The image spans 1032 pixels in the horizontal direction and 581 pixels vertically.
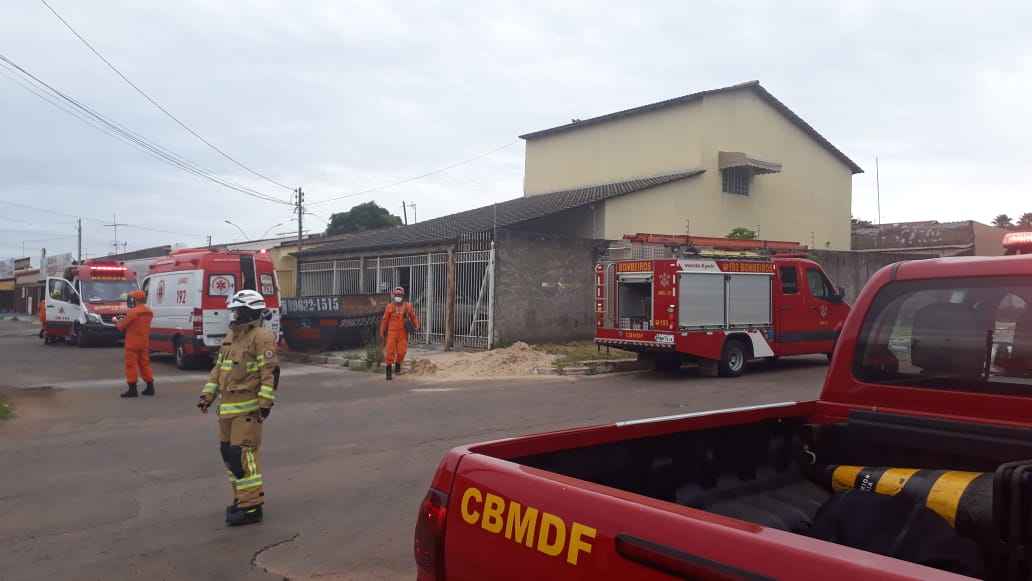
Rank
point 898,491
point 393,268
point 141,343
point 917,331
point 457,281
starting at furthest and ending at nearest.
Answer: point 393,268 → point 457,281 → point 141,343 → point 917,331 → point 898,491

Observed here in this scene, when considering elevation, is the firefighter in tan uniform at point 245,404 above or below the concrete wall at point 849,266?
below

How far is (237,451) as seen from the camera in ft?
18.9

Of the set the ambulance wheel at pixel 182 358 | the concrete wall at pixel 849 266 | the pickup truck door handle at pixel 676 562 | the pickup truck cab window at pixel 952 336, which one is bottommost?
the ambulance wheel at pixel 182 358

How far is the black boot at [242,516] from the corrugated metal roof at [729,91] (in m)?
26.0

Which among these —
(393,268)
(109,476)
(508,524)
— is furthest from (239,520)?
(393,268)

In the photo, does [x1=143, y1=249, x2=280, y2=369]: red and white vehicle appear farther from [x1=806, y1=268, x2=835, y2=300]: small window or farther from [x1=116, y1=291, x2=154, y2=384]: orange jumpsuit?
[x1=806, y1=268, x2=835, y2=300]: small window

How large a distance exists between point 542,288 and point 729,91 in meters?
14.9

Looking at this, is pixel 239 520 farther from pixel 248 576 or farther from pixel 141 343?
pixel 141 343

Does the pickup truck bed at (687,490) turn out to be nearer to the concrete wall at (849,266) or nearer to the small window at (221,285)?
the small window at (221,285)

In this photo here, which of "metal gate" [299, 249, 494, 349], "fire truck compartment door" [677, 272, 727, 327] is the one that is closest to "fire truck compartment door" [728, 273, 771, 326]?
"fire truck compartment door" [677, 272, 727, 327]

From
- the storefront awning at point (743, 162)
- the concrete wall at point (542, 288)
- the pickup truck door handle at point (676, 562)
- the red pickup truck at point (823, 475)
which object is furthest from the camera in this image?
the storefront awning at point (743, 162)

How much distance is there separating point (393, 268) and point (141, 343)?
10202mm

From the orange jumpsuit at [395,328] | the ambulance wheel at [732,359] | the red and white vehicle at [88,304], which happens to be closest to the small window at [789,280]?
the ambulance wheel at [732,359]

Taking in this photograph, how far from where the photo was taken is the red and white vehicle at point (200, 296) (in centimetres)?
1630
